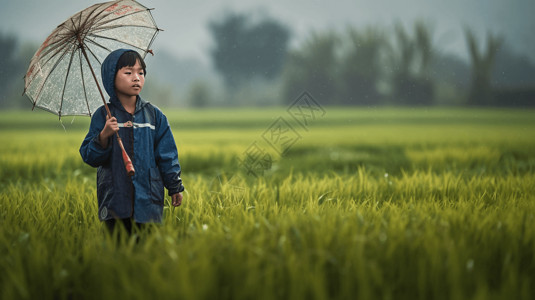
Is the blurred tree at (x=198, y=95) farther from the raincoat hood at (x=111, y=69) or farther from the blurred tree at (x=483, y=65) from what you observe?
the raincoat hood at (x=111, y=69)

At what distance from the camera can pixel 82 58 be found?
2803 mm

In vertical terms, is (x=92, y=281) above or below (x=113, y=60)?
below

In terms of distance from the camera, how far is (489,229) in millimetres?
2303

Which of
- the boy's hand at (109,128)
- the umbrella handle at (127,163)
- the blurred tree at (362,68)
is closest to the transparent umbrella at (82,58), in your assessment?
the boy's hand at (109,128)

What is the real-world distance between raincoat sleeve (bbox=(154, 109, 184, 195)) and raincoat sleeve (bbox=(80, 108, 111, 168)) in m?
0.30

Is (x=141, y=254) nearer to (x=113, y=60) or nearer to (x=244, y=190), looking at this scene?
(x=113, y=60)

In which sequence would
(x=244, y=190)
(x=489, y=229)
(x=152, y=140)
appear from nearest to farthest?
(x=489, y=229) < (x=152, y=140) < (x=244, y=190)

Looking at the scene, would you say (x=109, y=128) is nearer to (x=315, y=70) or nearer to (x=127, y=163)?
(x=127, y=163)

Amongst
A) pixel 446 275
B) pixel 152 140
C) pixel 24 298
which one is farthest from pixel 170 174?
pixel 446 275

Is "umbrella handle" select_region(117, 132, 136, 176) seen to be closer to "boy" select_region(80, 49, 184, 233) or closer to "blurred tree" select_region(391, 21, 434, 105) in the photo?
"boy" select_region(80, 49, 184, 233)

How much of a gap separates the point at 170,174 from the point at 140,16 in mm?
1146

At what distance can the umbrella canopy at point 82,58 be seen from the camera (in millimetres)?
2701

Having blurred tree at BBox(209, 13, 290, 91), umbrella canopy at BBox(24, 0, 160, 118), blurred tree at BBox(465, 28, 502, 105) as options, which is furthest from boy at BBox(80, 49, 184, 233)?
blurred tree at BBox(209, 13, 290, 91)

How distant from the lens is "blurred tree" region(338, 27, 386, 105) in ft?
108
